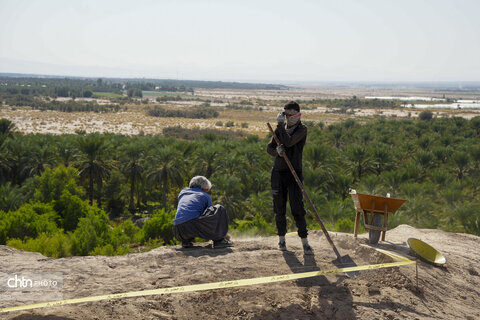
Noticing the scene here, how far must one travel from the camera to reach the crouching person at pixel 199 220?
6.92m

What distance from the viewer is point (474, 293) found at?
6.04m

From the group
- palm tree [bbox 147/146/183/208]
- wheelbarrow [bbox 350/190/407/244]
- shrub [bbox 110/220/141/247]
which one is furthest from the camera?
palm tree [bbox 147/146/183/208]

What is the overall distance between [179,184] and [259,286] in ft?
97.7

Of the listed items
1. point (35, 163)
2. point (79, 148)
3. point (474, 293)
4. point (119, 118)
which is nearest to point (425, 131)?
point (79, 148)

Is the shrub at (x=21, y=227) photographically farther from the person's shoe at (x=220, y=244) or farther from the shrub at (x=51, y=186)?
the shrub at (x=51, y=186)

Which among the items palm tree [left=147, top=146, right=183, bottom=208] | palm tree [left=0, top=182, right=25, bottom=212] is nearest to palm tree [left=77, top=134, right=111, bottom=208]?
palm tree [left=147, top=146, right=183, bottom=208]

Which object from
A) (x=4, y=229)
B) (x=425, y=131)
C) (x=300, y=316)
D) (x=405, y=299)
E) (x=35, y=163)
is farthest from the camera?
(x=425, y=131)

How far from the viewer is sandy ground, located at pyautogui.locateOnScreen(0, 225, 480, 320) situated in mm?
4793

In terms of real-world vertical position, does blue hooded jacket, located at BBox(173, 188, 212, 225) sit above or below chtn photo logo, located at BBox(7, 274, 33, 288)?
above

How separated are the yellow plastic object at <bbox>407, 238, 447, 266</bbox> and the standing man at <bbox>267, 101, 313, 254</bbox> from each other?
1.89m

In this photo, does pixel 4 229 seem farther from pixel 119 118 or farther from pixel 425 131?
pixel 119 118

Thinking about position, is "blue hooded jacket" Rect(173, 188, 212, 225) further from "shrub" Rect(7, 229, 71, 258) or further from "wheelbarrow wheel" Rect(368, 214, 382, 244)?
"shrub" Rect(7, 229, 71, 258)

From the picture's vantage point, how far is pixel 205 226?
6957 millimetres

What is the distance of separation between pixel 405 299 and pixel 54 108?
527ft
